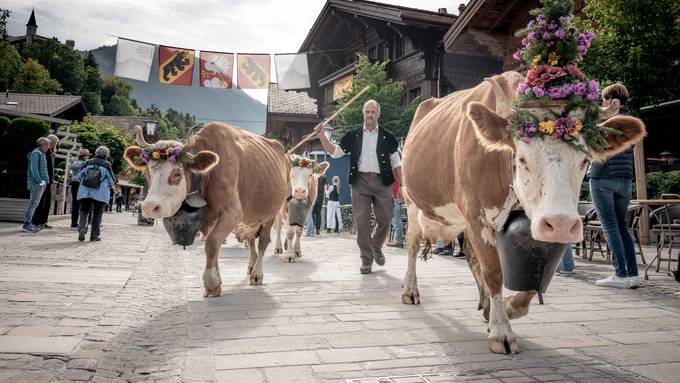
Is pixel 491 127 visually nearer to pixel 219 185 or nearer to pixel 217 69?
pixel 219 185

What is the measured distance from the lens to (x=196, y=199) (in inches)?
187

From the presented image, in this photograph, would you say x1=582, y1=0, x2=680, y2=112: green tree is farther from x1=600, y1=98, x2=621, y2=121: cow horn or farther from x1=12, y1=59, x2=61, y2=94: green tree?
x1=12, y1=59, x2=61, y2=94: green tree

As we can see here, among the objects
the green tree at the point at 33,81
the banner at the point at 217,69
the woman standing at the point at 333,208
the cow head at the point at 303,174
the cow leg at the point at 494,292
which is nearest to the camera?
the cow leg at the point at 494,292

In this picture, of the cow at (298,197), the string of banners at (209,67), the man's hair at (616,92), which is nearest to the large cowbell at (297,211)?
the cow at (298,197)

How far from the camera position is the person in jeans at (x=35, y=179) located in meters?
10.8

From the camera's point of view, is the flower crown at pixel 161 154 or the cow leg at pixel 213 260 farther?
the cow leg at pixel 213 260

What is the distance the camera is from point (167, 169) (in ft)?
15.1

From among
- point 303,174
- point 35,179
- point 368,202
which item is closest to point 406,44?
point 303,174

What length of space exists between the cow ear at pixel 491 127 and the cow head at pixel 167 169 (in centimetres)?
251

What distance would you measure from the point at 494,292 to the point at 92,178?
29.9ft

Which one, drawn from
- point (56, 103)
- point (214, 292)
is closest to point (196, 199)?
point (214, 292)

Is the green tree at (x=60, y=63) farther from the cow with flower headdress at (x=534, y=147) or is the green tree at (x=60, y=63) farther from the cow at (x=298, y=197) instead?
the cow with flower headdress at (x=534, y=147)

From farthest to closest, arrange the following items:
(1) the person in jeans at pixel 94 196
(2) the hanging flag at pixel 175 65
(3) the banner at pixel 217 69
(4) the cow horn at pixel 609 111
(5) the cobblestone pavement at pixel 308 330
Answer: (3) the banner at pixel 217 69 → (2) the hanging flag at pixel 175 65 → (1) the person in jeans at pixel 94 196 → (4) the cow horn at pixel 609 111 → (5) the cobblestone pavement at pixel 308 330

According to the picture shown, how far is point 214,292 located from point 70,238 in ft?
21.7
